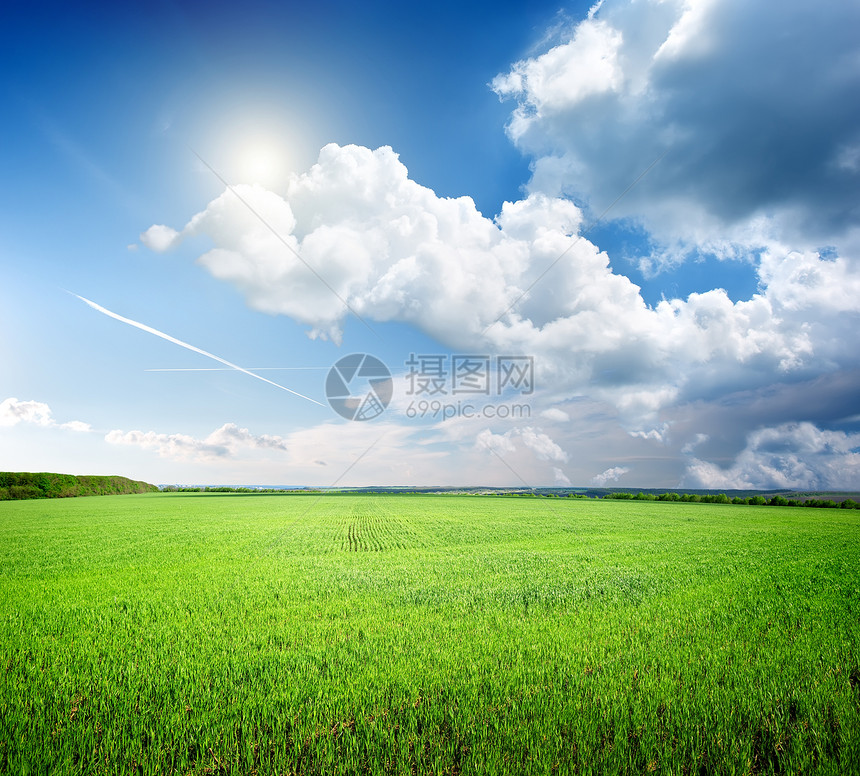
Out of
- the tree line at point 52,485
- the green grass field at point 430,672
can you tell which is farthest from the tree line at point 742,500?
the tree line at point 52,485

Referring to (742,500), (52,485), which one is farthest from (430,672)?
(742,500)

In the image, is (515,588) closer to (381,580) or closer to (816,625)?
(381,580)

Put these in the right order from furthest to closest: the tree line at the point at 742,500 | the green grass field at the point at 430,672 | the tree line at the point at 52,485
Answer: the tree line at the point at 742,500 → the tree line at the point at 52,485 → the green grass field at the point at 430,672

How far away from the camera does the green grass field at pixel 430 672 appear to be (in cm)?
419

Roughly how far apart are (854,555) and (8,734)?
2639 centimetres

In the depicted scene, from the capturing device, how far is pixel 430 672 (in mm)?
5699

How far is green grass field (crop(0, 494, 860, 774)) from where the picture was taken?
4.19 meters

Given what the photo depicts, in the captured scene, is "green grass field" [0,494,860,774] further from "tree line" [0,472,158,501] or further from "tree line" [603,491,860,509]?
"tree line" [603,491,860,509]

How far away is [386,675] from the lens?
18.4 ft

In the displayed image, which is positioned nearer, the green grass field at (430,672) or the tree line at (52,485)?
the green grass field at (430,672)

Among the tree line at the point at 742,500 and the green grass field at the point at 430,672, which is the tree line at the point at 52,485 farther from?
the tree line at the point at 742,500

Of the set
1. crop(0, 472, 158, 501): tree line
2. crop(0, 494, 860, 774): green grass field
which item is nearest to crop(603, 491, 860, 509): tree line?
crop(0, 494, 860, 774): green grass field

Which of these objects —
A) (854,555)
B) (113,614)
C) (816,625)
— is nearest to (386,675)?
(113,614)

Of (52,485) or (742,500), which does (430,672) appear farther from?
(742,500)
